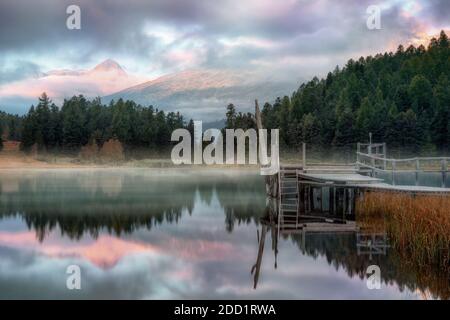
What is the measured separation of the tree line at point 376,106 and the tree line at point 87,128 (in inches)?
572

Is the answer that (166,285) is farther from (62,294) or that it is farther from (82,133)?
(82,133)

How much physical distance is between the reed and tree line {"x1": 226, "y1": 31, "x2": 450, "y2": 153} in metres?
67.4

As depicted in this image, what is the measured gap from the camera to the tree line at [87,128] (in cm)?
10419

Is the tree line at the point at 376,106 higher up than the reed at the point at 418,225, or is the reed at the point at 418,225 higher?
the tree line at the point at 376,106

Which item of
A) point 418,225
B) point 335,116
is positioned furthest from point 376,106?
point 418,225

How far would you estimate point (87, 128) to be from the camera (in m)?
109

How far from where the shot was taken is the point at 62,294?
12867 mm

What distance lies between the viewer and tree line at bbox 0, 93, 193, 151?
342 feet

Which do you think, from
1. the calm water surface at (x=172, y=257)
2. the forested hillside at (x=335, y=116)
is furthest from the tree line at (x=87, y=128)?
the calm water surface at (x=172, y=257)

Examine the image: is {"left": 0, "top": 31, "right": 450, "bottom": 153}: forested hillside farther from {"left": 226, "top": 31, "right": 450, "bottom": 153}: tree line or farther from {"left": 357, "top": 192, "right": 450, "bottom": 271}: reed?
{"left": 357, "top": 192, "right": 450, "bottom": 271}: reed

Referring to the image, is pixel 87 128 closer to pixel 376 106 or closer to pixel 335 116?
pixel 335 116

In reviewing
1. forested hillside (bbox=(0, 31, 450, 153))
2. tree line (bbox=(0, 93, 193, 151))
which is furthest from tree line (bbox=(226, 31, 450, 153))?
tree line (bbox=(0, 93, 193, 151))

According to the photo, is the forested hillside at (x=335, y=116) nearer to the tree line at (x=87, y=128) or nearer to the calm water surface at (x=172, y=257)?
the tree line at (x=87, y=128)

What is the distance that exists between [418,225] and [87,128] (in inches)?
3938
